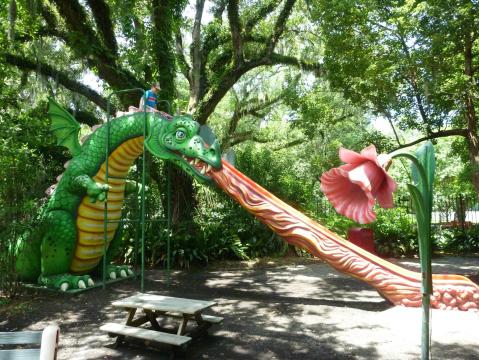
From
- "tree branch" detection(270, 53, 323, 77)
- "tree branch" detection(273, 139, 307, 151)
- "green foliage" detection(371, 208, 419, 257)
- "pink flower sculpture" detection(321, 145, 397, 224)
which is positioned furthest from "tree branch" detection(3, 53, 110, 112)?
"pink flower sculpture" detection(321, 145, 397, 224)

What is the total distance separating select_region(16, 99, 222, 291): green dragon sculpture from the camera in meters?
6.18

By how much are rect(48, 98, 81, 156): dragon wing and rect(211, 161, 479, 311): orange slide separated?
2.60 metres

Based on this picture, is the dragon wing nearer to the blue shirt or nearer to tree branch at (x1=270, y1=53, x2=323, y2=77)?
the blue shirt

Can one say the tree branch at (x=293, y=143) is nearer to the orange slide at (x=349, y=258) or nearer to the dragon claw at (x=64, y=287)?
the orange slide at (x=349, y=258)

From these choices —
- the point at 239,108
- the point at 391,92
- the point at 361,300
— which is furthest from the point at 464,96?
the point at 239,108

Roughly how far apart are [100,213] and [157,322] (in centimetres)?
257

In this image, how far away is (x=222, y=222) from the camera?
11.1 m

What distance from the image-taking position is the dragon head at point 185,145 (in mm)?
6105

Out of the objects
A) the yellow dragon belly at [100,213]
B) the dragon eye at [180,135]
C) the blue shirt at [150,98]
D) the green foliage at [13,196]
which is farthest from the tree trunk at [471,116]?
the green foliage at [13,196]

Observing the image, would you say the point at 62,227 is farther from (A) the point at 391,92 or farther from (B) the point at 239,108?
(B) the point at 239,108

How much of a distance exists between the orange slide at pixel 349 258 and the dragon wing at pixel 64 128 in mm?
2603

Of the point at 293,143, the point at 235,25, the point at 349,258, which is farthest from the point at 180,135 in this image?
the point at 293,143

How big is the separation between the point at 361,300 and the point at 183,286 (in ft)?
9.65

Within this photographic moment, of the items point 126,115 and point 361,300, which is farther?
point 126,115
